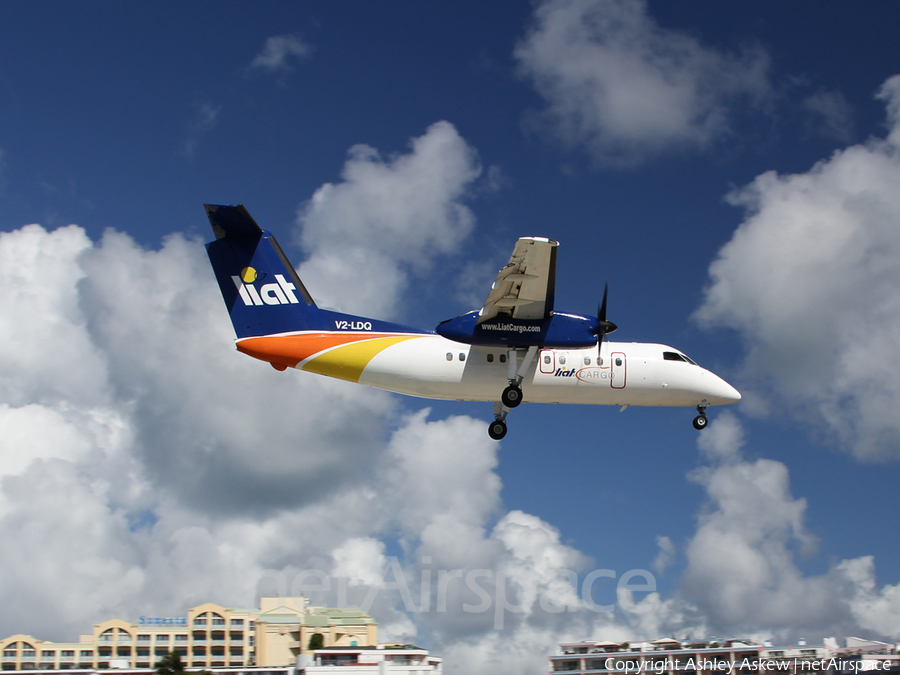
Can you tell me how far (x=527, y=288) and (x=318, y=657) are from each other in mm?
38024

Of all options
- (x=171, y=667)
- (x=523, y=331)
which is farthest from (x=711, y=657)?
(x=523, y=331)

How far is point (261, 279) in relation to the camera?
21.8m

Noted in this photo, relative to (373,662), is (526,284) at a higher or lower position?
higher

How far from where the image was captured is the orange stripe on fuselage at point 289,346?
2133cm

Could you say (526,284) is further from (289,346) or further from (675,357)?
(289,346)

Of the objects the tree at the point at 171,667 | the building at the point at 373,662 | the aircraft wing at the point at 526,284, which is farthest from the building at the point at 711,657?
the aircraft wing at the point at 526,284

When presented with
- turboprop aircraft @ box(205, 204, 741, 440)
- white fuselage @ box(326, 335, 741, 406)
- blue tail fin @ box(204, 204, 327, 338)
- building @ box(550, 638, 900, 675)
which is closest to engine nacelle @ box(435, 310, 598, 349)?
turboprop aircraft @ box(205, 204, 741, 440)

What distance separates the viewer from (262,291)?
2172 centimetres

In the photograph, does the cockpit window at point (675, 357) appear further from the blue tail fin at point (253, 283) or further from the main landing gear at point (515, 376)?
the blue tail fin at point (253, 283)

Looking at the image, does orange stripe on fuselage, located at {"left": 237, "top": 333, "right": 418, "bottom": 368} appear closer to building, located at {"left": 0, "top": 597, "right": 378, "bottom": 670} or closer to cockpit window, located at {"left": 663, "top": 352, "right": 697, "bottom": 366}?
cockpit window, located at {"left": 663, "top": 352, "right": 697, "bottom": 366}

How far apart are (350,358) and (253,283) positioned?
343 centimetres

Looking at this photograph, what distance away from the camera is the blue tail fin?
21520 mm

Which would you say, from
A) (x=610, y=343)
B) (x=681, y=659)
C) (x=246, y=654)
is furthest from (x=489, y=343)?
(x=246, y=654)

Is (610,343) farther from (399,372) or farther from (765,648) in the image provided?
(765,648)
